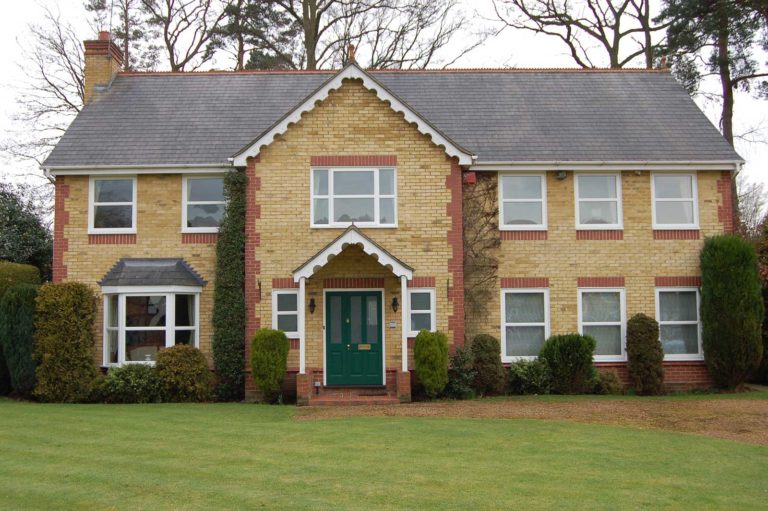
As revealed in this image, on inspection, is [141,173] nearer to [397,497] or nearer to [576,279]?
[576,279]

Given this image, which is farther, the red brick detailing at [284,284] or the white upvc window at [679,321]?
the white upvc window at [679,321]

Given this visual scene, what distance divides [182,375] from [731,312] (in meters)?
13.4

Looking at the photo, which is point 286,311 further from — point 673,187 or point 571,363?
point 673,187

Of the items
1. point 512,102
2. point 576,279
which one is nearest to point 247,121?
point 512,102

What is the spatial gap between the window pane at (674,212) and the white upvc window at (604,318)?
2242 millimetres

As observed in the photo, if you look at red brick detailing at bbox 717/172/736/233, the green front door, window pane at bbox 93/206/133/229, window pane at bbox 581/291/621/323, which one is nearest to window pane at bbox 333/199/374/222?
the green front door

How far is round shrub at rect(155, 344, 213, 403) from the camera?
18.3m

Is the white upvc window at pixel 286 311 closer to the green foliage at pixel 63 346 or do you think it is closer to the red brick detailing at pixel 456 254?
the red brick detailing at pixel 456 254

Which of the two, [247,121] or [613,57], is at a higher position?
[613,57]

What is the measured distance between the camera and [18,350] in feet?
61.1

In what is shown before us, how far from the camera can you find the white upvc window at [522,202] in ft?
67.7

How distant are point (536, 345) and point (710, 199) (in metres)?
6.03

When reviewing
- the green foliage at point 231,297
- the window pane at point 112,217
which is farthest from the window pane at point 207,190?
the window pane at point 112,217

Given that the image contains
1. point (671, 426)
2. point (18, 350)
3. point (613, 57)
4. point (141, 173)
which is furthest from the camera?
point (613, 57)
